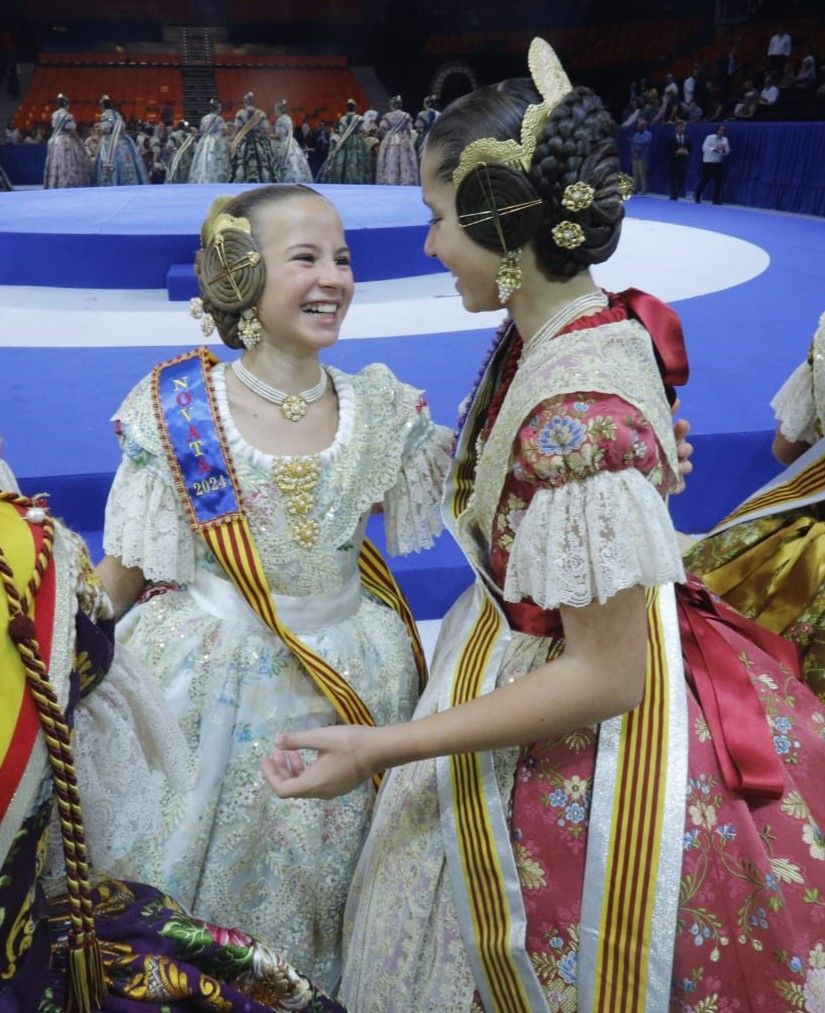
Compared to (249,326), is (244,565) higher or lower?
lower

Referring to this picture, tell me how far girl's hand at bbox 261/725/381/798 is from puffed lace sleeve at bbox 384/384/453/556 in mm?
499

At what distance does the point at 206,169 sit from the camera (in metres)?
11.4

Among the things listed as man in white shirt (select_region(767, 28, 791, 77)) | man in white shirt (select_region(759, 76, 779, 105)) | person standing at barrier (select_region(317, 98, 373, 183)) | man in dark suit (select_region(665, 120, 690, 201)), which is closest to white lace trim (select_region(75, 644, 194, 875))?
person standing at barrier (select_region(317, 98, 373, 183))

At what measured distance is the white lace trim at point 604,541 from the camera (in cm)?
87

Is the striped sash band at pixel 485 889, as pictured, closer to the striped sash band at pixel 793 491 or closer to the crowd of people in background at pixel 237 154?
the striped sash band at pixel 793 491

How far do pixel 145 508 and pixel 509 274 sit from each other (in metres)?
0.59

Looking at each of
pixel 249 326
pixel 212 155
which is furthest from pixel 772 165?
pixel 249 326

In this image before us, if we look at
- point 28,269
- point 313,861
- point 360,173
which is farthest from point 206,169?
point 313,861

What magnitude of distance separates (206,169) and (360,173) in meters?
2.13

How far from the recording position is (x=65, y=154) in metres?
12.2

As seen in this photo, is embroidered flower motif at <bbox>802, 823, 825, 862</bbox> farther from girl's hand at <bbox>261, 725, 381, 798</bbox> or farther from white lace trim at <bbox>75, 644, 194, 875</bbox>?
white lace trim at <bbox>75, 644, 194, 875</bbox>

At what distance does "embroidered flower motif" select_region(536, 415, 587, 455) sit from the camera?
35.2 inches

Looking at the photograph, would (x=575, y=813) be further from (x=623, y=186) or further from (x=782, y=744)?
(x=623, y=186)

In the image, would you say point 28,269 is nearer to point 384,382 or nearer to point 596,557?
point 384,382
